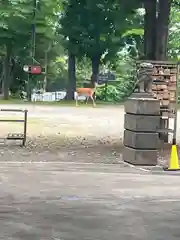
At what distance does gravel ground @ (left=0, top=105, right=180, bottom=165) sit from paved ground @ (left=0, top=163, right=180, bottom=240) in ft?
6.13

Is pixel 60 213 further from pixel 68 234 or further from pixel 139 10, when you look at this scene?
pixel 139 10

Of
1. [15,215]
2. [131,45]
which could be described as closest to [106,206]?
[15,215]

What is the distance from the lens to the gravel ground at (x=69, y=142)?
14.8 metres

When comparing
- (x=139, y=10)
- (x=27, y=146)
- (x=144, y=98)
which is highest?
(x=139, y=10)

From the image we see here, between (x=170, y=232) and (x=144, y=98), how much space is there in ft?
23.3

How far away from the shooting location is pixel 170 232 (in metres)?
6.84

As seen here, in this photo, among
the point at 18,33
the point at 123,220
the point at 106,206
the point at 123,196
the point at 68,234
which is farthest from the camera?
the point at 18,33

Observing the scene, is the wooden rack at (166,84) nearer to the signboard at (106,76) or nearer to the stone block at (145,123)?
the stone block at (145,123)

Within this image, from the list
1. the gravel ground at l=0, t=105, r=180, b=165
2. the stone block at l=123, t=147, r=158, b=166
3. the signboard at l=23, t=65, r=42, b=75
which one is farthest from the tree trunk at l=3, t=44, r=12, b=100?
the stone block at l=123, t=147, r=158, b=166

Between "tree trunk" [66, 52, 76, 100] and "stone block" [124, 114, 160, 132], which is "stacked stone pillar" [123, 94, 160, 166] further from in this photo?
"tree trunk" [66, 52, 76, 100]

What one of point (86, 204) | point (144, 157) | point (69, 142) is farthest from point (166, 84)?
point (86, 204)

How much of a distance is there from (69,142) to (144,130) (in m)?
4.21

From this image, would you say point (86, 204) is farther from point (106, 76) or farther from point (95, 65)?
point (106, 76)

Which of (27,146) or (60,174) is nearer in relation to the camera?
(60,174)
